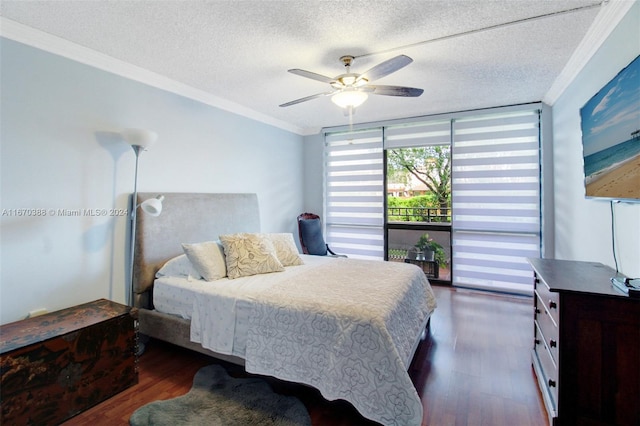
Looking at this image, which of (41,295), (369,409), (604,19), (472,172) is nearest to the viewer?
(369,409)

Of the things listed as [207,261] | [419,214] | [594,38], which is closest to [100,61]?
[207,261]

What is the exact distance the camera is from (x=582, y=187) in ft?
8.64

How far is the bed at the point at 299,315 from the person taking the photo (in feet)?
5.67

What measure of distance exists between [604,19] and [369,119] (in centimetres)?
299

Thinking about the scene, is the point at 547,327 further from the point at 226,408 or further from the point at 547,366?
the point at 226,408

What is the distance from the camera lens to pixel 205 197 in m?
3.44

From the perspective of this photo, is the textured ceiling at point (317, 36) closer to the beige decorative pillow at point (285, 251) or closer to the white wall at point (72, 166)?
the white wall at point (72, 166)

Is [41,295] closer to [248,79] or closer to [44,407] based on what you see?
[44,407]

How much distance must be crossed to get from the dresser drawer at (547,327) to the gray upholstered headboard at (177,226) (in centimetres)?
314

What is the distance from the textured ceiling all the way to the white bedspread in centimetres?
193

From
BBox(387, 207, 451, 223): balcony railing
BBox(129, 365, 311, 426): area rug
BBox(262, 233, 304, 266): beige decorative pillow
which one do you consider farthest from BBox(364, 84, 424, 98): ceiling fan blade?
BBox(387, 207, 451, 223): balcony railing

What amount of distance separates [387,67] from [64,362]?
9.56ft

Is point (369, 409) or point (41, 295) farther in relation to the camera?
point (41, 295)

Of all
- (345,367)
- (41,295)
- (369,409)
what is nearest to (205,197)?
(41,295)
